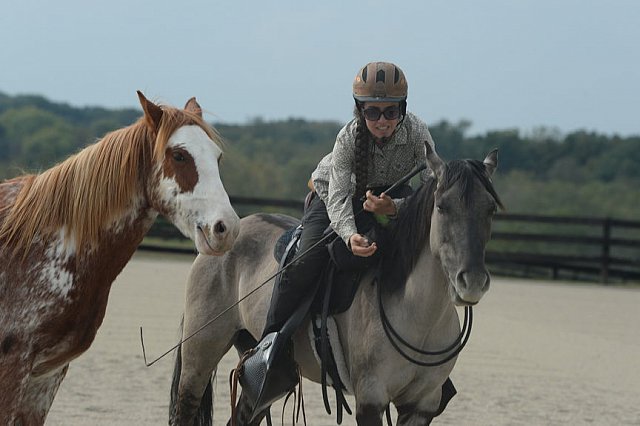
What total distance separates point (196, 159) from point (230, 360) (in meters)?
6.26

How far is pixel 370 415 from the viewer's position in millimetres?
4465

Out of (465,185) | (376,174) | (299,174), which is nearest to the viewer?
(465,185)

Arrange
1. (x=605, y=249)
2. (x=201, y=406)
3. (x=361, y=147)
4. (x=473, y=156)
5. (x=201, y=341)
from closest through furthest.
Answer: (x=361, y=147)
(x=201, y=341)
(x=201, y=406)
(x=605, y=249)
(x=473, y=156)

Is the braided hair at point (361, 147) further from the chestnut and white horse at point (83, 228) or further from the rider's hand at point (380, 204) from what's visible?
the chestnut and white horse at point (83, 228)

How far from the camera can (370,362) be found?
4555mm

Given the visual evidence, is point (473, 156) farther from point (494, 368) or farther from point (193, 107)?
point (193, 107)

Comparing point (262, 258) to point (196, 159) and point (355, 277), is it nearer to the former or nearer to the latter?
point (355, 277)

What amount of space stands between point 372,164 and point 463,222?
2.74 feet

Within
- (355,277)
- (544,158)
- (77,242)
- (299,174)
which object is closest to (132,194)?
(77,242)

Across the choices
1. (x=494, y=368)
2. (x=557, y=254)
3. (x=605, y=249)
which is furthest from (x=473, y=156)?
(x=494, y=368)

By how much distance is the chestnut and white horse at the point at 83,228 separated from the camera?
12.7ft

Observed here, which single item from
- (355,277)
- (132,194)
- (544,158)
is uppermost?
(132,194)

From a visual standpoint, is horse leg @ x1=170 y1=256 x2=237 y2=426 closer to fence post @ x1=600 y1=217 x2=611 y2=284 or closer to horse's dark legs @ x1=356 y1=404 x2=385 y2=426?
horse's dark legs @ x1=356 y1=404 x2=385 y2=426

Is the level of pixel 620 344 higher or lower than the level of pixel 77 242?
lower
